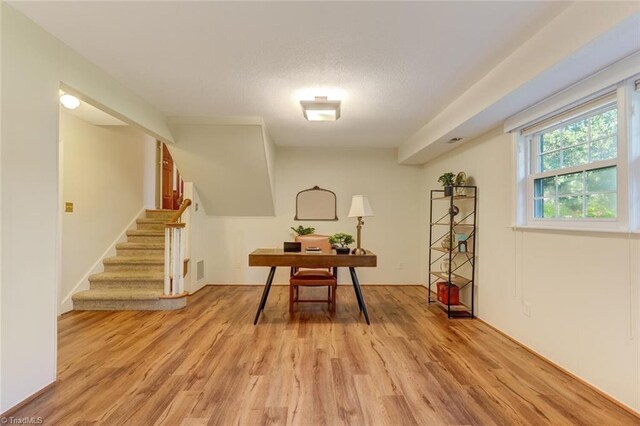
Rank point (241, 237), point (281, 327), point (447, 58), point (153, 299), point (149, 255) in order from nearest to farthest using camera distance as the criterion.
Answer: point (447, 58) < point (281, 327) < point (153, 299) < point (149, 255) < point (241, 237)

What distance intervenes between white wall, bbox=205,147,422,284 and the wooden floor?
1.77m

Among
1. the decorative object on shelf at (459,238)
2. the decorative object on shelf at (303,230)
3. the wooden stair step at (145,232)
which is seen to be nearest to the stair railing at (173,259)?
the wooden stair step at (145,232)

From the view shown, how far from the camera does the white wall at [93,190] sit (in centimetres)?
354

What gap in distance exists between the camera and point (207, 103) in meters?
3.17

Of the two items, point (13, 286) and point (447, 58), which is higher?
point (447, 58)

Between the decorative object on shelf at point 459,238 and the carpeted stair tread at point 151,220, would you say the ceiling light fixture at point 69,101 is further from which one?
the decorative object on shelf at point 459,238

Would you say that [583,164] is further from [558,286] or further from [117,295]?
[117,295]

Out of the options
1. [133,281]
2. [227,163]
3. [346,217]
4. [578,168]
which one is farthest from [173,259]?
[578,168]

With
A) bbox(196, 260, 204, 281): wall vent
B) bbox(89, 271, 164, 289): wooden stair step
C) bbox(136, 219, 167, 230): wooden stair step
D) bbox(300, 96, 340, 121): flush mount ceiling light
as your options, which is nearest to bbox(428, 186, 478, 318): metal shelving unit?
bbox(300, 96, 340, 121): flush mount ceiling light

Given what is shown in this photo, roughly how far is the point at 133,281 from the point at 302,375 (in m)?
2.83

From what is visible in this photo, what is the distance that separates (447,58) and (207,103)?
2342 mm

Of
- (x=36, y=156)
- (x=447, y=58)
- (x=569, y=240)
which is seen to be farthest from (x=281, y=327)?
(x=447, y=58)

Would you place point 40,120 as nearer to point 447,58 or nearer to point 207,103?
point 207,103

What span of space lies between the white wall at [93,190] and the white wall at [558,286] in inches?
189
